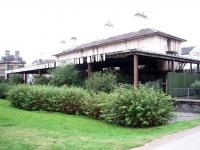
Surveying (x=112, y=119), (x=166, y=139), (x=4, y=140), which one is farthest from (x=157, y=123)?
(x=4, y=140)

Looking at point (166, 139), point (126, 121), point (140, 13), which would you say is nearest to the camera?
point (166, 139)

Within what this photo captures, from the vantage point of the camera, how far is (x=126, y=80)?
3206 centimetres

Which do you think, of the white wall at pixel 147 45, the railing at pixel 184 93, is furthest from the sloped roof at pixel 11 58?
the railing at pixel 184 93

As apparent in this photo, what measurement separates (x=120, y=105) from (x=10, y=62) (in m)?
79.4

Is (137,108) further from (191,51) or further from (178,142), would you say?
(191,51)

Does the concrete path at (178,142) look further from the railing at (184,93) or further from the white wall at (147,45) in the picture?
the white wall at (147,45)

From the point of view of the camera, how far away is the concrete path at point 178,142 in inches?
378

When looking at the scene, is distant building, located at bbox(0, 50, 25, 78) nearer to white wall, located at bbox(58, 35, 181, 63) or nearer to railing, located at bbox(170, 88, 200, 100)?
white wall, located at bbox(58, 35, 181, 63)

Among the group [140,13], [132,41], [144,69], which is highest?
[140,13]

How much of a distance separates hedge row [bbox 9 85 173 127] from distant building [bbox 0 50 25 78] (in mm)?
70017

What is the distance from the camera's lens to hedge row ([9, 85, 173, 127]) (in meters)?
16.5

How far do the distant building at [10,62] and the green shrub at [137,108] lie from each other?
245 feet

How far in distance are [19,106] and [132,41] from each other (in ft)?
58.5

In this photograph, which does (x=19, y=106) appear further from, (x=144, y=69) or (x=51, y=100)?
(x=144, y=69)
